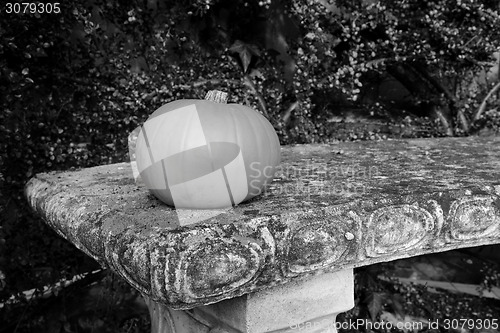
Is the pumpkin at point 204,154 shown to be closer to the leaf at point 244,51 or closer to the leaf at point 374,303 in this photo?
the leaf at point 244,51

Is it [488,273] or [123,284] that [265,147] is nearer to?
[123,284]

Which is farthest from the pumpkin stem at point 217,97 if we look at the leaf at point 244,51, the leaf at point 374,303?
the leaf at point 374,303

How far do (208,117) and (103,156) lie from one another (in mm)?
1207

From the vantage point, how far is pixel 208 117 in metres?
0.94

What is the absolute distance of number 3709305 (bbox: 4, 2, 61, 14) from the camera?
68.9 inches

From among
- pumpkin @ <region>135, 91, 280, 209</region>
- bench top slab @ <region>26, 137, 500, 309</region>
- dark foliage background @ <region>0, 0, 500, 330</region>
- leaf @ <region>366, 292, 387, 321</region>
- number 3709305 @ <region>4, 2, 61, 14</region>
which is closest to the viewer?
bench top slab @ <region>26, 137, 500, 309</region>

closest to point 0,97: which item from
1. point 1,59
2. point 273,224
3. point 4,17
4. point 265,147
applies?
point 1,59

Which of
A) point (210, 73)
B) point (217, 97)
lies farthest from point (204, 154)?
point (210, 73)

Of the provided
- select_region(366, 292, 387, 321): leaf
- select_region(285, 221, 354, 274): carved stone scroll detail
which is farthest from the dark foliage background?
select_region(285, 221, 354, 274): carved stone scroll detail

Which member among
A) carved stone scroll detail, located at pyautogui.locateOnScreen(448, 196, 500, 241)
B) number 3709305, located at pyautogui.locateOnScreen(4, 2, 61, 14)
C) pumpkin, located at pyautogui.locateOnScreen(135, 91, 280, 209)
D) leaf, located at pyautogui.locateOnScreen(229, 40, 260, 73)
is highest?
number 3709305, located at pyautogui.locateOnScreen(4, 2, 61, 14)

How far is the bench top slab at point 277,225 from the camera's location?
2.50 feet

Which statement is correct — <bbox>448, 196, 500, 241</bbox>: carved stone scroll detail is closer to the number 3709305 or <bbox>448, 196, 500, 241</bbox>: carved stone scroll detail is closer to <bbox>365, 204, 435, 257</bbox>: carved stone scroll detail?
<bbox>365, 204, 435, 257</bbox>: carved stone scroll detail

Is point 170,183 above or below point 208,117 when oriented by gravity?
below

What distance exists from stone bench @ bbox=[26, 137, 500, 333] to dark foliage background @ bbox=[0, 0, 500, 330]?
685 millimetres
